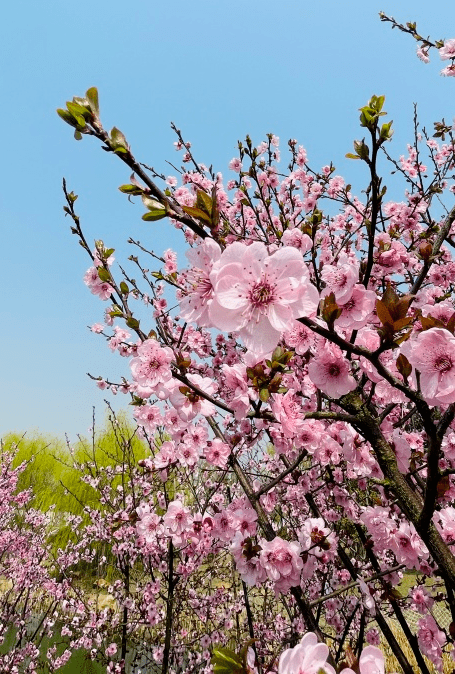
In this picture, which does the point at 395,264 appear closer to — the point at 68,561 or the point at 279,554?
the point at 279,554

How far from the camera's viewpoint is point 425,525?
1.57m

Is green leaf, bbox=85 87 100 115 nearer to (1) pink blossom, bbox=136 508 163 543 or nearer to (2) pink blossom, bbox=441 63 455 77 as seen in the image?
(1) pink blossom, bbox=136 508 163 543

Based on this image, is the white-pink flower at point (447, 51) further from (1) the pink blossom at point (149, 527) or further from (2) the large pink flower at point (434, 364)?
(1) the pink blossom at point (149, 527)

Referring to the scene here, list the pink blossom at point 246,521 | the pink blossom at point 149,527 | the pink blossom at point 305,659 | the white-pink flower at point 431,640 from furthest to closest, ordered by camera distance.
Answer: the pink blossom at point 149,527
the white-pink flower at point 431,640
the pink blossom at point 246,521
the pink blossom at point 305,659

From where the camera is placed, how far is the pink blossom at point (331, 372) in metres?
1.63

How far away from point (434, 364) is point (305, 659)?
87 centimetres

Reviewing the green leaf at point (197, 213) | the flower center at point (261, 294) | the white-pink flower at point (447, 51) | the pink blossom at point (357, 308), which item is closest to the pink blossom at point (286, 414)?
the pink blossom at point (357, 308)

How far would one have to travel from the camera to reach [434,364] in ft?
4.17

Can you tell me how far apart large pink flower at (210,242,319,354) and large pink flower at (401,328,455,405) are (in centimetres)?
37

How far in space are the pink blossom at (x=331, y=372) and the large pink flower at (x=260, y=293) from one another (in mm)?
517

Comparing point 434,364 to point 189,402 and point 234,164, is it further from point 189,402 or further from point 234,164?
point 234,164

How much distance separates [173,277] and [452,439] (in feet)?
6.65

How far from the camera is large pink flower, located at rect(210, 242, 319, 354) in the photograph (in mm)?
1111

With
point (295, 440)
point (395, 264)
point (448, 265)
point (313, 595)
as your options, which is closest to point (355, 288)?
point (295, 440)
